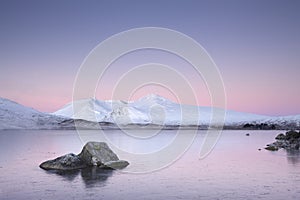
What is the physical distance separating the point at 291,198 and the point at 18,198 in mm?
12917

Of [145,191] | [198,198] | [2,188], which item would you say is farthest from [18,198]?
[198,198]

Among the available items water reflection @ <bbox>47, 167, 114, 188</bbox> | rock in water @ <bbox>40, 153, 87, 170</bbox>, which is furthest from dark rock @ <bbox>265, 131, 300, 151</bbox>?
rock in water @ <bbox>40, 153, 87, 170</bbox>

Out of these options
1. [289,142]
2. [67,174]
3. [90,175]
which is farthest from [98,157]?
[289,142]

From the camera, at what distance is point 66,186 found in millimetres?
19344

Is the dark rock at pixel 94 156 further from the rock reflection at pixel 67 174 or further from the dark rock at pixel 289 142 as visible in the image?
the dark rock at pixel 289 142

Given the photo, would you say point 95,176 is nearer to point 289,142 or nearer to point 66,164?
point 66,164

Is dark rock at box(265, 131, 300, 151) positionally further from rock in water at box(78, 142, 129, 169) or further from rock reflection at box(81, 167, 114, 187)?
rock reflection at box(81, 167, 114, 187)

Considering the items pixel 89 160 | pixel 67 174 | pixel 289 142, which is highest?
pixel 289 142

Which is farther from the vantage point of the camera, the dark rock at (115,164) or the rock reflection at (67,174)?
the dark rock at (115,164)

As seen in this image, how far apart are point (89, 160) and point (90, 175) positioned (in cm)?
477

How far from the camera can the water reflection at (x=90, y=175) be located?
20.6m

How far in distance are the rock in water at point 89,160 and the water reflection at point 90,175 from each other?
1.00m

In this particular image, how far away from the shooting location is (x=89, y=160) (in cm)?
2798

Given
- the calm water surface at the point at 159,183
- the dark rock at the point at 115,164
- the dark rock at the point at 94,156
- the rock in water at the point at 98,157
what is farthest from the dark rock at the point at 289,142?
the dark rock at the point at 94,156
